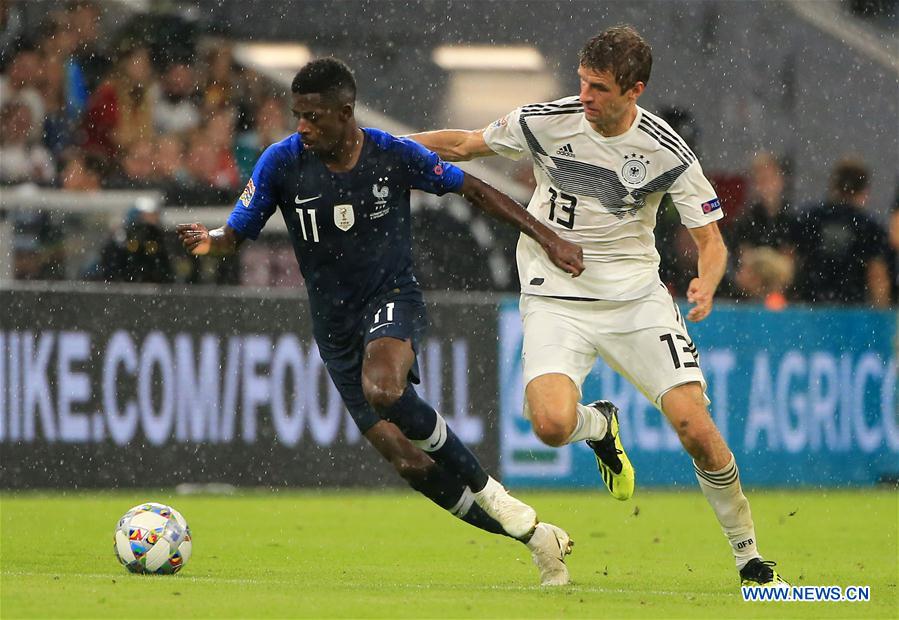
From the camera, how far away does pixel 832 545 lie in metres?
10.0

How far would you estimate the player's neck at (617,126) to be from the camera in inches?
307

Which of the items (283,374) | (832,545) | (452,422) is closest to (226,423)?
(283,374)

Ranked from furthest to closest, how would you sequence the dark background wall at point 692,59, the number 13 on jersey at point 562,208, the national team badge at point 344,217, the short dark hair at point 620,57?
the dark background wall at point 692,59 → the number 13 on jersey at point 562,208 → the national team badge at point 344,217 → the short dark hair at point 620,57

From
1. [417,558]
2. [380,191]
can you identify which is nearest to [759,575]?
[417,558]

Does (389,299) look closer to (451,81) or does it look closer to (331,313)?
(331,313)

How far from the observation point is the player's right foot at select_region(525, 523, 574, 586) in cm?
761

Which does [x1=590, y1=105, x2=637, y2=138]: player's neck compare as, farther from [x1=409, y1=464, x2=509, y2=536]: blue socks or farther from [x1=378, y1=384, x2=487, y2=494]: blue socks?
[x1=409, y1=464, x2=509, y2=536]: blue socks

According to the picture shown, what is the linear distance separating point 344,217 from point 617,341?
1.37m

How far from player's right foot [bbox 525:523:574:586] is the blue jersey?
1288 mm

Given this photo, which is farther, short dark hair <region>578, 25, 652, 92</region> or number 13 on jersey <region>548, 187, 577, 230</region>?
number 13 on jersey <region>548, 187, 577, 230</region>

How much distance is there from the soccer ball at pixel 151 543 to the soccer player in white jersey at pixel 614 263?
1.66 m

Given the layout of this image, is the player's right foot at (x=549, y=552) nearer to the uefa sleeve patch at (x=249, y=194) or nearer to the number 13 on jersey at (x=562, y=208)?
the number 13 on jersey at (x=562, y=208)

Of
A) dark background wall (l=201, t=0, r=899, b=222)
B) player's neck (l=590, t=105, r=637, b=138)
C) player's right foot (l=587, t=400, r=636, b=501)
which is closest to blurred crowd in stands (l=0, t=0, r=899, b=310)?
dark background wall (l=201, t=0, r=899, b=222)

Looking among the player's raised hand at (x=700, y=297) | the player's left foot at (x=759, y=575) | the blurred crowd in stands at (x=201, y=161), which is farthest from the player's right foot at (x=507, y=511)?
the blurred crowd in stands at (x=201, y=161)
